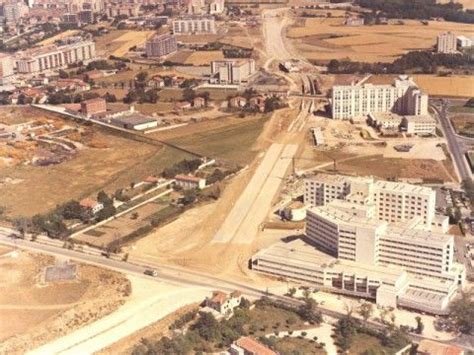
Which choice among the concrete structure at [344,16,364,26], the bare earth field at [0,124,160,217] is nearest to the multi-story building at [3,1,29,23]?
the concrete structure at [344,16,364,26]

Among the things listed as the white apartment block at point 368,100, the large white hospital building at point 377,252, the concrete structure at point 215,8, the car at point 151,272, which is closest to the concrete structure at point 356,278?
the large white hospital building at point 377,252

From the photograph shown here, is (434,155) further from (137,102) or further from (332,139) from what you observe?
(137,102)

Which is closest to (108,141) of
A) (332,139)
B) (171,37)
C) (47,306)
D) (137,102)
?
(137,102)

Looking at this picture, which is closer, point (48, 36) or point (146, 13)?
point (48, 36)

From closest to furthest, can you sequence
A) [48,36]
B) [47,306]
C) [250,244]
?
[47,306]
[250,244]
[48,36]

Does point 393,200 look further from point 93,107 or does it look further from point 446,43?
point 446,43

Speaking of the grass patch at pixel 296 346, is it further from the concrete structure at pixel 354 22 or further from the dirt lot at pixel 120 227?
the concrete structure at pixel 354 22

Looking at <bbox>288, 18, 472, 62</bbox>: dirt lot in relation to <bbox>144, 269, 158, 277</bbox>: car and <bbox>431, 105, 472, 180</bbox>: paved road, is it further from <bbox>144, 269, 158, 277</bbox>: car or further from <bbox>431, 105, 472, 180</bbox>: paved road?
<bbox>144, 269, 158, 277</bbox>: car
